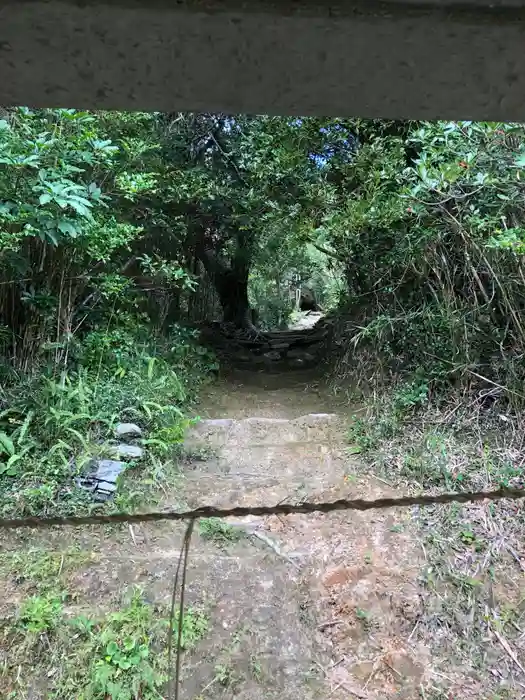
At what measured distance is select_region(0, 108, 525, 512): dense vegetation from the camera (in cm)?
307

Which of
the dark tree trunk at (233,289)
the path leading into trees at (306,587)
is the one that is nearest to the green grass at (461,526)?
the path leading into trees at (306,587)

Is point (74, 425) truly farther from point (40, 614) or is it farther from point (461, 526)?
point (461, 526)

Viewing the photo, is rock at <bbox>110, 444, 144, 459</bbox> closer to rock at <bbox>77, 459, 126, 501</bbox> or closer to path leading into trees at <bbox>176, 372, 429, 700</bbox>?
rock at <bbox>77, 459, 126, 501</bbox>

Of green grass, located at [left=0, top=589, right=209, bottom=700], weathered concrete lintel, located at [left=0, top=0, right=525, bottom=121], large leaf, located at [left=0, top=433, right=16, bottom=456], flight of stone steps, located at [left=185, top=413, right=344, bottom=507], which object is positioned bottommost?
green grass, located at [left=0, top=589, right=209, bottom=700]

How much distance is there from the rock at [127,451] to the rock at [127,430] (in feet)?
0.33

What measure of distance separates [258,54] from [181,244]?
5.30 meters

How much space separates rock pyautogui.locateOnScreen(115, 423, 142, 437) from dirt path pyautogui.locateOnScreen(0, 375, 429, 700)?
435mm

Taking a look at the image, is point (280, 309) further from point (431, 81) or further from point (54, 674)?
point (431, 81)

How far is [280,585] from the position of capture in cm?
269

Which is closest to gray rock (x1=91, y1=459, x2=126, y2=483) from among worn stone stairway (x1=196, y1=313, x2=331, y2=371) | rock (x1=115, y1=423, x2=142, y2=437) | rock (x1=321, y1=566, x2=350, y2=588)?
rock (x1=115, y1=423, x2=142, y2=437)

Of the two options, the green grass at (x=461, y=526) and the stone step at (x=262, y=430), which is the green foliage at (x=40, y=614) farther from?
the green grass at (x=461, y=526)

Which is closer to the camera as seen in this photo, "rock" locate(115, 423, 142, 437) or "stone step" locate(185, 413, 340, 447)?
"rock" locate(115, 423, 142, 437)

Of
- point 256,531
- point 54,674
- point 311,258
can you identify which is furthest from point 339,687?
point 311,258

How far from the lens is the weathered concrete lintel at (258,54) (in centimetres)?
65
